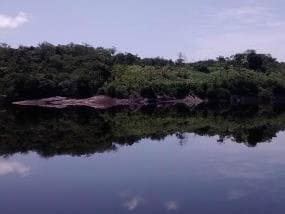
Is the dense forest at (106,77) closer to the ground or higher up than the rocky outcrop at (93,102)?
higher up

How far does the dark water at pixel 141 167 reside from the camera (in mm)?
20781

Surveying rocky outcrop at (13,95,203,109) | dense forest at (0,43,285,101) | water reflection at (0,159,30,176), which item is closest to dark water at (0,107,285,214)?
water reflection at (0,159,30,176)

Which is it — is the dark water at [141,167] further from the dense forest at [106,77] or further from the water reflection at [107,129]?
the dense forest at [106,77]

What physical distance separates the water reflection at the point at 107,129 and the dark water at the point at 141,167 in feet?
0.27

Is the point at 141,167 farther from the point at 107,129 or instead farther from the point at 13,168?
the point at 107,129

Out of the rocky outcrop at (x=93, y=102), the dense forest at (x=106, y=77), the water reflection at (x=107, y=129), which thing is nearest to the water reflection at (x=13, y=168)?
the water reflection at (x=107, y=129)

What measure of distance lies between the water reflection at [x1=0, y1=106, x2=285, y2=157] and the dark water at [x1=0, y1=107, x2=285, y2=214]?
3.2 inches

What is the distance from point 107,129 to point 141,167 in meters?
18.1

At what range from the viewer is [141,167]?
96.5ft

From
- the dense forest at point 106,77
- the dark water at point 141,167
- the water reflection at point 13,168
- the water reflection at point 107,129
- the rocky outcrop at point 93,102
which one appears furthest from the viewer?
the dense forest at point 106,77

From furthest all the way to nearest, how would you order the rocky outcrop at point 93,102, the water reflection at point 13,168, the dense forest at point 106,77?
1. the dense forest at point 106,77
2. the rocky outcrop at point 93,102
3. the water reflection at point 13,168

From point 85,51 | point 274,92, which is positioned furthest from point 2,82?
point 274,92

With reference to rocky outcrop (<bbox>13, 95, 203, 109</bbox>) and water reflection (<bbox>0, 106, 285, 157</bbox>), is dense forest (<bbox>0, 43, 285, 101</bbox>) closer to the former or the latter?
rocky outcrop (<bbox>13, 95, 203, 109</bbox>)

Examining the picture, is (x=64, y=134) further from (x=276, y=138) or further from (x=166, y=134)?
(x=276, y=138)
